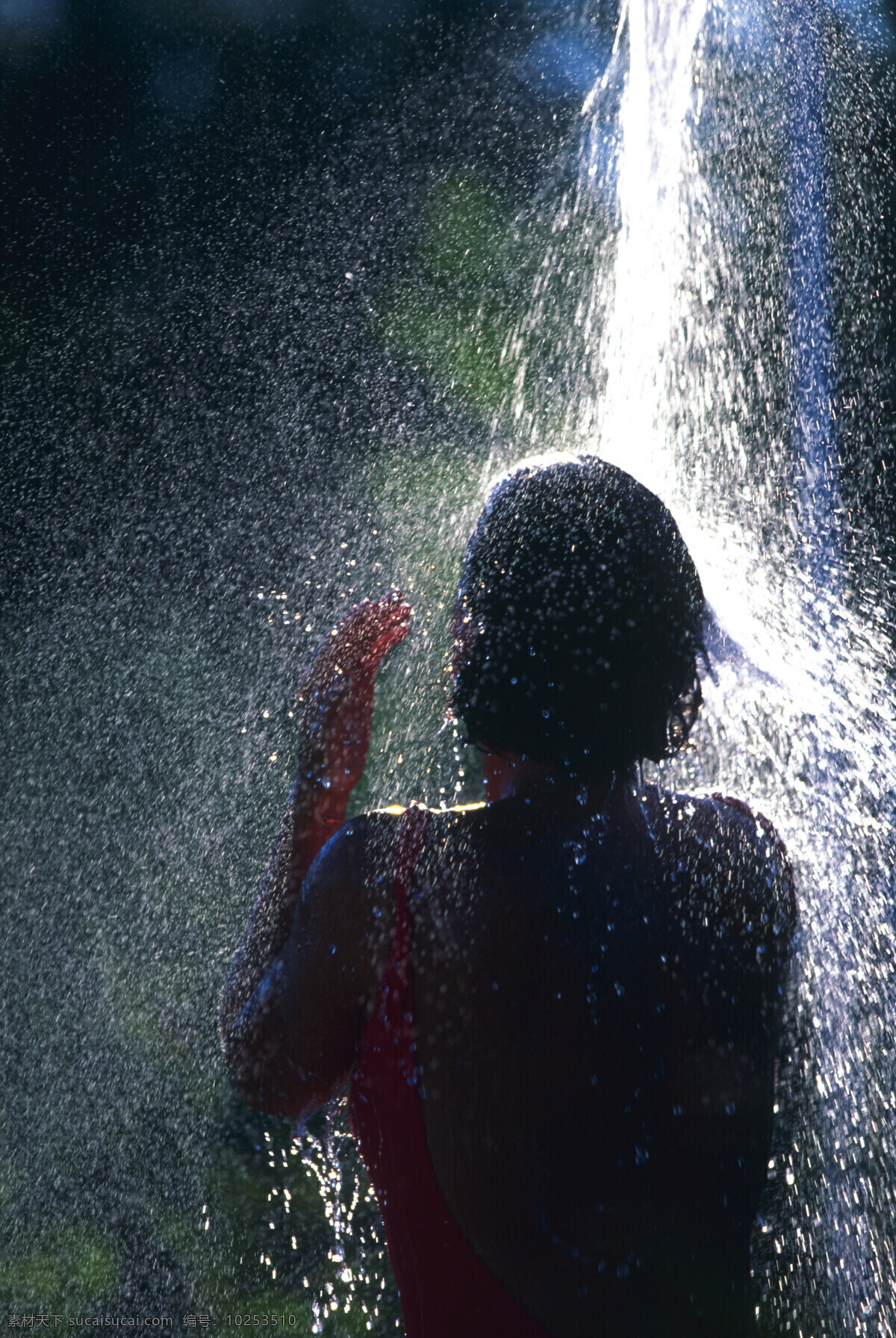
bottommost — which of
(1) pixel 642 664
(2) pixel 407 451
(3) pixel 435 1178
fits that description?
(2) pixel 407 451

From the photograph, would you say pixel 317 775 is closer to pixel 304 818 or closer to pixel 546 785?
pixel 304 818

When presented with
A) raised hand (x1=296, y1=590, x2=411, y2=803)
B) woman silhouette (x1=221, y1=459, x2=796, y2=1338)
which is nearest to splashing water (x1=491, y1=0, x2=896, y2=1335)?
woman silhouette (x1=221, y1=459, x2=796, y2=1338)

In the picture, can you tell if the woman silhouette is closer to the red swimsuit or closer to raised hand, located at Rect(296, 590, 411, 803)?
the red swimsuit

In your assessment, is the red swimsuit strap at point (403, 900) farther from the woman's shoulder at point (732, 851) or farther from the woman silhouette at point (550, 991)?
the woman's shoulder at point (732, 851)

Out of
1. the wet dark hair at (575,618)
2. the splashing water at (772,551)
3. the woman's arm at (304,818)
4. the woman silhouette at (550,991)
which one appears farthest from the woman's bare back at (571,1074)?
the splashing water at (772,551)

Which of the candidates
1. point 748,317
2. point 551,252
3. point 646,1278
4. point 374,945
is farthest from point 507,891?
point 551,252

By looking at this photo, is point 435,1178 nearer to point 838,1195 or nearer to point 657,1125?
point 657,1125

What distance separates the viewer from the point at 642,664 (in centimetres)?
124

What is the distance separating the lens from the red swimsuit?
3.94 feet

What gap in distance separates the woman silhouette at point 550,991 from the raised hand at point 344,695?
0.85 feet

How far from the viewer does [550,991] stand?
3.91ft

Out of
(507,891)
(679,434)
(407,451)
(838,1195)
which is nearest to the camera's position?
(507,891)

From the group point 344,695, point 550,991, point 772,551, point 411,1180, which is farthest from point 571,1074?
point 772,551

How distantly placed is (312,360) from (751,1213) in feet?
18.4
